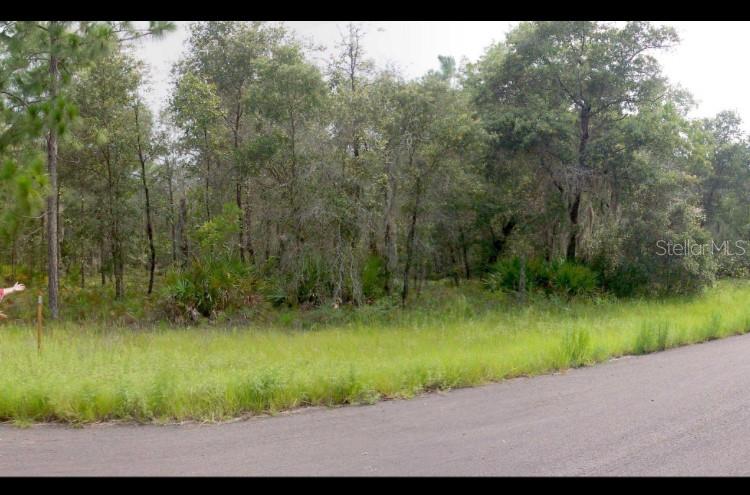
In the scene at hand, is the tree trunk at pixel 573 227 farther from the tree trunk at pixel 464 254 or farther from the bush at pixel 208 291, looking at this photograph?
the bush at pixel 208 291

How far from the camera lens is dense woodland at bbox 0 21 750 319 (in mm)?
14555

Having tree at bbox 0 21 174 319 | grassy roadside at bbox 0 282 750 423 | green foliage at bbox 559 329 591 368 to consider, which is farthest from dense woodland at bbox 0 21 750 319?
green foliage at bbox 559 329 591 368

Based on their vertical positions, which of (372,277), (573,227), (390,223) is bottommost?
(372,277)

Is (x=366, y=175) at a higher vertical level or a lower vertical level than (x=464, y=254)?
higher

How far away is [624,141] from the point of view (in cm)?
1684

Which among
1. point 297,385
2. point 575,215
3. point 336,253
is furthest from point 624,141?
point 297,385

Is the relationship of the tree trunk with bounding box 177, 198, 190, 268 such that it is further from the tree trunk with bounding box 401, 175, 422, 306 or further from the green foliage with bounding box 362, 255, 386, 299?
the tree trunk with bounding box 401, 175, 422, 306

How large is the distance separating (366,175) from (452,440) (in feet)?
32.4

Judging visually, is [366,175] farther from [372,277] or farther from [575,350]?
[575,350]

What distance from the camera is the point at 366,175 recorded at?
47.0 ft

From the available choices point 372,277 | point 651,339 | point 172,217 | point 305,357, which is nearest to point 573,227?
point 372,277

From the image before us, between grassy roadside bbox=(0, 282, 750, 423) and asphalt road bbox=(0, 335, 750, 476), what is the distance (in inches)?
13.8

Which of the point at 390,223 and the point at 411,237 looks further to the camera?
the point at 411,237

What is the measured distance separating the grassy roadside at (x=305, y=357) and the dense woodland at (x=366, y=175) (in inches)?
103
